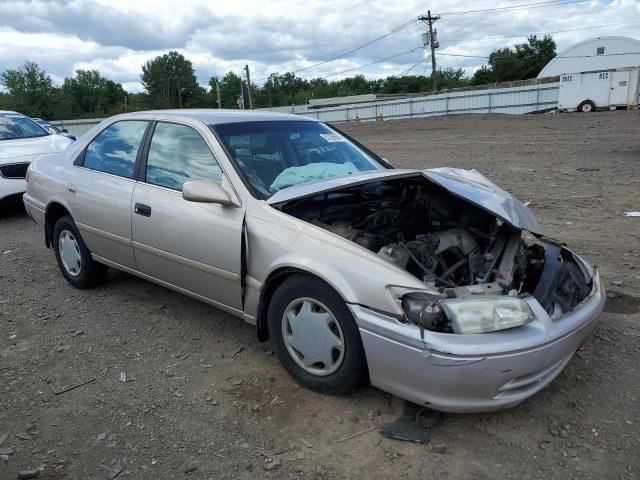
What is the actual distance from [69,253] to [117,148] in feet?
3.90

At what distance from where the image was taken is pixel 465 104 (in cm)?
3478

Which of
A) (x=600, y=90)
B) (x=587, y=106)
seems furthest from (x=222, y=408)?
(x=587, y=106)

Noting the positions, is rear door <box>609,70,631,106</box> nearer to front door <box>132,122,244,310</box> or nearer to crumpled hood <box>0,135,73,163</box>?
crumpled hood <box>0,135,73,163</box>

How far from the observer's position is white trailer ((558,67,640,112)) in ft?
88.8

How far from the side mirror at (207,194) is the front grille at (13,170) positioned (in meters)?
5.63

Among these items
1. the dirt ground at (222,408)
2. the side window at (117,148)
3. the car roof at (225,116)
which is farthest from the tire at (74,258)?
the car roof at (225,116)

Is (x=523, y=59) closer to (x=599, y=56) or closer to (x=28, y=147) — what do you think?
(x=599, y=56)

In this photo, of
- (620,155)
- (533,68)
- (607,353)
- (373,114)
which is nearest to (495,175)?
(620,155)

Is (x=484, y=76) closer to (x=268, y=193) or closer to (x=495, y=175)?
(x=495, y=175)

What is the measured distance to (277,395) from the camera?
2895mm

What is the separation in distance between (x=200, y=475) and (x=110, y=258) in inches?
A: 91.5

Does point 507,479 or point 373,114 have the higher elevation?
point 373,114

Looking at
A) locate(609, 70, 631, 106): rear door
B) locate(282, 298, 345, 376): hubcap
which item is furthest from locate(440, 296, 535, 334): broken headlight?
locate(609, 70, 631, 106): rear door

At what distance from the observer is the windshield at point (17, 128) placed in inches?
323
